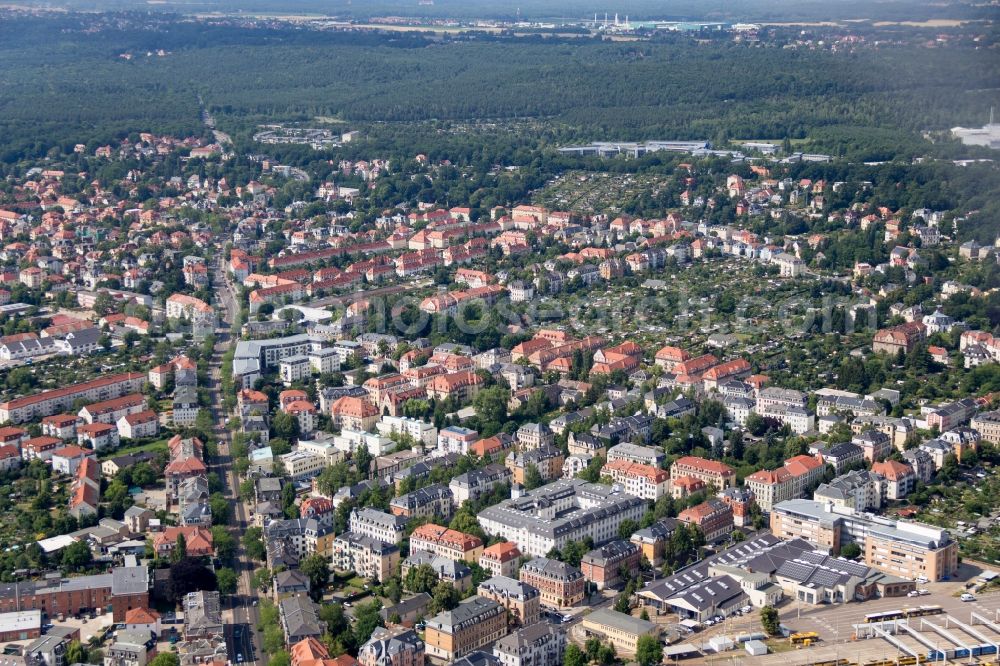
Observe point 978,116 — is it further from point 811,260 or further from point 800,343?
point 800,343

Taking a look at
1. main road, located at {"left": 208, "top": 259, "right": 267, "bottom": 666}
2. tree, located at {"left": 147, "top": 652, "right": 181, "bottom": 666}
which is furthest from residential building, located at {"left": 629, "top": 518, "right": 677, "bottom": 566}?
tree, located at {"left": 147, "top": 652, "right": 181, "bottom": 666}

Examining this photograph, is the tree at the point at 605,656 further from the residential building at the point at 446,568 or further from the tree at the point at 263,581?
the tree at the point at 263,581

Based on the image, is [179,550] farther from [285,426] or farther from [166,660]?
[285,426]

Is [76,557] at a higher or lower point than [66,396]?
higher

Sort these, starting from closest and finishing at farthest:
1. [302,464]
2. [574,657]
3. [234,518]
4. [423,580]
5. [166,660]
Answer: [166,660] → [574,657] → [423,580] → [234,518] → [302,464]

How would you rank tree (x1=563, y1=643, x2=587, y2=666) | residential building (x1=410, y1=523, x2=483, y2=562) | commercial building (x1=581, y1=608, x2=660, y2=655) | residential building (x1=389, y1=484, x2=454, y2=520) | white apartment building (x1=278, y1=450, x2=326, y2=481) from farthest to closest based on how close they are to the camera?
white apartment building (x1=278, y1=450, x2=326, y2=481) < residential building (x1=389, y1=484, x2=454, y2=520) < residential building (x1=410, y1=523, x2=483, y2=562) < commercial building (x1=581, y1=608, x2=660, y2=655) < tree (x1=563, y1=643, x2=587, y2=666)

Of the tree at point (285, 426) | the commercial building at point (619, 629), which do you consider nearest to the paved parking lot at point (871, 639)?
the commercial building at point (619, 629)

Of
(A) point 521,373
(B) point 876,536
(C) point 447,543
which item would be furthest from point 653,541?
(A) point 521,373

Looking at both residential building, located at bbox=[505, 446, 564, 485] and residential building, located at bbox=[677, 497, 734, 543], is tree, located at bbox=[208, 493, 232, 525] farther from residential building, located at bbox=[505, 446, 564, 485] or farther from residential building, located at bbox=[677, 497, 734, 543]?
residential building, located at bbox=[677, 497, 734, 543]
